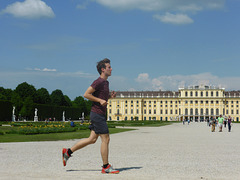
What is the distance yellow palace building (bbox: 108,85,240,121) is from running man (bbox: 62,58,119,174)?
112426 mm

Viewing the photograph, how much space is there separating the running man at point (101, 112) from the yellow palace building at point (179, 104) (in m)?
112

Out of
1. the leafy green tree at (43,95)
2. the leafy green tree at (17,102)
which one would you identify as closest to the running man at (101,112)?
the leafy green tree at (17,102)

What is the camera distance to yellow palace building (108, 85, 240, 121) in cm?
12044

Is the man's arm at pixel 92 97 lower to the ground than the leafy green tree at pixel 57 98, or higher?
lower

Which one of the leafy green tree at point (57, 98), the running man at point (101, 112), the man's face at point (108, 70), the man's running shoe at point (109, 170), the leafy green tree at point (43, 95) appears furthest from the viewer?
the leafy green tree at point (57, 98)

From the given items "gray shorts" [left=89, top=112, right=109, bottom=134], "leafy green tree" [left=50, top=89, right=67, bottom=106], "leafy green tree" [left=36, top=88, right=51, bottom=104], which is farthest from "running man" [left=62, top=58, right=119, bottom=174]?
"leafy green tree" [left=50, top=89, right=67, bottom=106]

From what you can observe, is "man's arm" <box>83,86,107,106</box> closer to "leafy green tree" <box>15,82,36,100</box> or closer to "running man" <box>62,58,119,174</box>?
"running man" <box>62,58,119,174</box>

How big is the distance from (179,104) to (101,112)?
4696 inches

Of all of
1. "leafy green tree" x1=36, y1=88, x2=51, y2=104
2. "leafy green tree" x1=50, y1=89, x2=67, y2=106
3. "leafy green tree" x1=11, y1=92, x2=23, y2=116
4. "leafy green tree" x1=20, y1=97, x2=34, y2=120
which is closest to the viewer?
"leafy green tree" x1=20, y1=97, x2=34, y2=120

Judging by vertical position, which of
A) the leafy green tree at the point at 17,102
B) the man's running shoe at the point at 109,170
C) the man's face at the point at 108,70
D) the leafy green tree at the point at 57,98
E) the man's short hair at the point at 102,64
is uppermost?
the leafy green tree at the point at 57,98

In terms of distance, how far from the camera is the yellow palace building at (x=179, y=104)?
4742 inches

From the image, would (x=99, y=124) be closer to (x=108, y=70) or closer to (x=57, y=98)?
(x=108, y=70)

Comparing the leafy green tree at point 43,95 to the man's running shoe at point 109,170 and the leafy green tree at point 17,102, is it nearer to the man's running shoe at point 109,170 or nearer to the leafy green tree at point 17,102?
the leafy green tree at point 17,102

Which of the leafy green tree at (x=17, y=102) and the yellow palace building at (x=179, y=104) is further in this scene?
the yellow palace building at (x=179, y=104)
